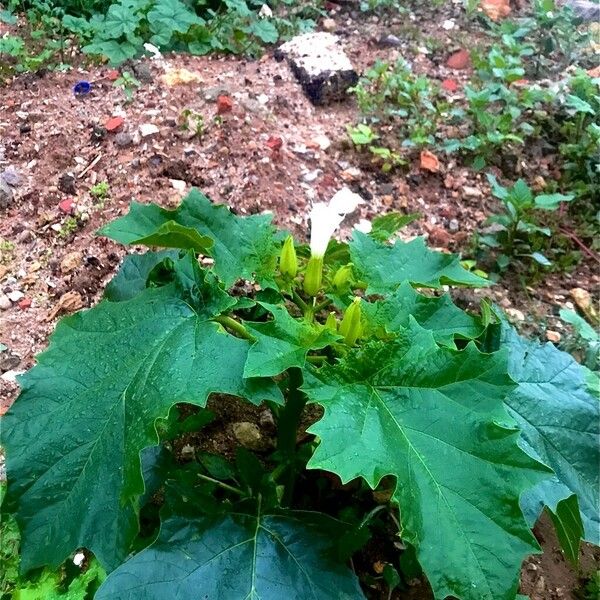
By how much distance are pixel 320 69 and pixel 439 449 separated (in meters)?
2.18

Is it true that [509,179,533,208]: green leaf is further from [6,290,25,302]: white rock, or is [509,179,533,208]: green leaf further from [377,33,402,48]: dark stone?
[6,290,25,302]: white rock

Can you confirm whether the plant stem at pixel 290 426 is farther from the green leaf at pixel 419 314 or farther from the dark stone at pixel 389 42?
the dark stone at pixel 389 42

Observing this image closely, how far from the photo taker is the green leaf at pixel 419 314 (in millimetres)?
1350

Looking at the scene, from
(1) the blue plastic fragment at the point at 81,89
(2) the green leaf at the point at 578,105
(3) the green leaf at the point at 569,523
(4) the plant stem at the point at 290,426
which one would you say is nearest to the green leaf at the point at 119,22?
(1) the blue plastic fragment at the point at 81,89

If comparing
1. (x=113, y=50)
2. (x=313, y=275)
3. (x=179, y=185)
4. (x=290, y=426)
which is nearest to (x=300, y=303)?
(x=313, y=275)

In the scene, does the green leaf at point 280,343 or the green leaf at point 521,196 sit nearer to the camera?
the green leaf at point 280,343

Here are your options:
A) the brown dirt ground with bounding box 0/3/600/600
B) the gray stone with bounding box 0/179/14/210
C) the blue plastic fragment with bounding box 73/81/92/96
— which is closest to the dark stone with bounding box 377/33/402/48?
the brown dirt ground with bounding box 0/3/600/600

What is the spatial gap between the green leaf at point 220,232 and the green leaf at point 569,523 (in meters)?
0.75

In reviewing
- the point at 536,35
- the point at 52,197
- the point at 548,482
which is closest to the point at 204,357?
the point at 548,482

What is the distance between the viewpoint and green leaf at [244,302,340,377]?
1.16m

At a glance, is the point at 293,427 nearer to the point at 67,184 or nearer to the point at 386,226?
the point at 386,226

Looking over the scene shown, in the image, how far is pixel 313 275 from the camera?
1480mm

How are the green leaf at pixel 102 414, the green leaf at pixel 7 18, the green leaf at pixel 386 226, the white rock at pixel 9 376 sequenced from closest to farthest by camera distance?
the green leaf at pixel 102 414 < the green leaf at pixel 386 226 < the white rock at pixel 9 376 < the green leaf at pixel 7 18

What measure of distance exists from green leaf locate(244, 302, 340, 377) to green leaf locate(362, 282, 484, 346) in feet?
0.44
